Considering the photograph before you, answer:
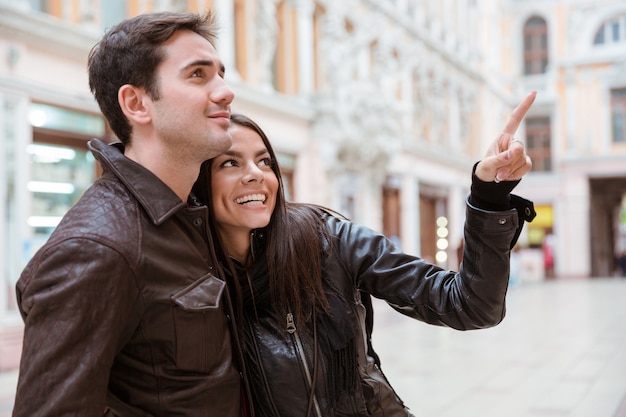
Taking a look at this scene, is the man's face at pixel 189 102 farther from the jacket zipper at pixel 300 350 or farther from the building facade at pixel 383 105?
the building facade at pixel 383 105

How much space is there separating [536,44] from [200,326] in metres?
36.7

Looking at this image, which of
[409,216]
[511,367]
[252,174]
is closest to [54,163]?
[511,367]

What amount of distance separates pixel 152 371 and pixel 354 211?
1659 centimetres

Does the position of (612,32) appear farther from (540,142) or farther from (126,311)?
(126,311)

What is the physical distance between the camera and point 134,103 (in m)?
1.74

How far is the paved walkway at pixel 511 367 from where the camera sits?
6434 millimetres

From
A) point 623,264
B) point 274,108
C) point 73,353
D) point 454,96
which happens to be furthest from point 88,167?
point 623,264

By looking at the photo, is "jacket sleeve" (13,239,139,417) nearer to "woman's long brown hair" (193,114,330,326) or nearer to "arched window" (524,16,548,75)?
"woman's long brown hair" (193,114,330,326)

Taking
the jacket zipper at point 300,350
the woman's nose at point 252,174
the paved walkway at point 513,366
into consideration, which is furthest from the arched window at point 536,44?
the jacket zipper at point 300,350

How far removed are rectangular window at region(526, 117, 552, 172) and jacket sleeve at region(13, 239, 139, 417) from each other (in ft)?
117

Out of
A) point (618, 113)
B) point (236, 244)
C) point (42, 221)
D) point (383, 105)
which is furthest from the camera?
point (618, 113)

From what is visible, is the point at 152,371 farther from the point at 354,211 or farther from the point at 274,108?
the point at 354,211

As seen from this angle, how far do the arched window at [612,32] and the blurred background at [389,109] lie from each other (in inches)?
2.3

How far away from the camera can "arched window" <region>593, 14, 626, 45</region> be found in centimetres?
3328
